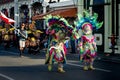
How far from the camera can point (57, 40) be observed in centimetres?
1559

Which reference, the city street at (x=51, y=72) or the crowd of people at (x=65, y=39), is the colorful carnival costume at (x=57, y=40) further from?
the city street at (x=51, y=72)

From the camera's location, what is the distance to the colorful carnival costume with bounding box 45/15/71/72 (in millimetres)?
15508

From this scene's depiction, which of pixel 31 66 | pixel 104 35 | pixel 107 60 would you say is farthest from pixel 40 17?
pixel 31 66

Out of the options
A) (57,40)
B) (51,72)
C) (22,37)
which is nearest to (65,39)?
(57,40)

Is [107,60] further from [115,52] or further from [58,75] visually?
[58,75]

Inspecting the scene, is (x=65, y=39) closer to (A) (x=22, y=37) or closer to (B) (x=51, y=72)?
(B) (x=51, y=72)

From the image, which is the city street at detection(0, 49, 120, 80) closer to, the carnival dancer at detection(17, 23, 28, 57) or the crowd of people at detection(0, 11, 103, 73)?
the crowd of people at detection(0, 11, 103, 73)

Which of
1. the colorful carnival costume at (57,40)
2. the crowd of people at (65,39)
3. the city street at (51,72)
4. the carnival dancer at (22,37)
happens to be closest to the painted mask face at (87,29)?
the crowd of people at (65,39)

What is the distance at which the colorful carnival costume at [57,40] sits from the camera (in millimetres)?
15508

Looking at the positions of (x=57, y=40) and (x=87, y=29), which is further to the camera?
(x=87, y=29)

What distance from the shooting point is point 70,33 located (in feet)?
52.0

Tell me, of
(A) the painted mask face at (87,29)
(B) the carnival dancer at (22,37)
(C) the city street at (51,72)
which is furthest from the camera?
(B) the carnival dancer at (22,37)

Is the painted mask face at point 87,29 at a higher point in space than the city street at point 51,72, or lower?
higher

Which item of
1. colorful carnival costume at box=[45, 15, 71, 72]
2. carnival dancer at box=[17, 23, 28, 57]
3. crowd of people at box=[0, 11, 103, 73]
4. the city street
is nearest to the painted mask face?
crowd of people at box=[0, 11, 103, 73]
